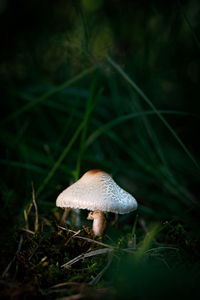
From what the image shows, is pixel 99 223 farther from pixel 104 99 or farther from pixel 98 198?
pixel 104 99

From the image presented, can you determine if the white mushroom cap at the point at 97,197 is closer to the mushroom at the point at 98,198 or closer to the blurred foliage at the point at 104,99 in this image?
the mushroom at the point at 98,198

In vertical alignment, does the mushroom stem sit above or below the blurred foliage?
below

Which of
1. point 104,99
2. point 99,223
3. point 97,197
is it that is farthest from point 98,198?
point 104,99

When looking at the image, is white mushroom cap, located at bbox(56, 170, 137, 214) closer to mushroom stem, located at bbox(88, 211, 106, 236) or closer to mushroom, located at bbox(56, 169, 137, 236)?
mushroom, located at bbox(56, 169, 137, 236)

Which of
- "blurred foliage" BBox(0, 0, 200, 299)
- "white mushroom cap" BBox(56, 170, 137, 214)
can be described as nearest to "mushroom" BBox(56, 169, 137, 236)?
"white mushroom cap" BBox(56, 170, 137, 214)

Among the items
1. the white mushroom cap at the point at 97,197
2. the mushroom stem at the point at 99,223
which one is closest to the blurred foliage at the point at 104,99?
the mushroom stem at the point at 99,223
